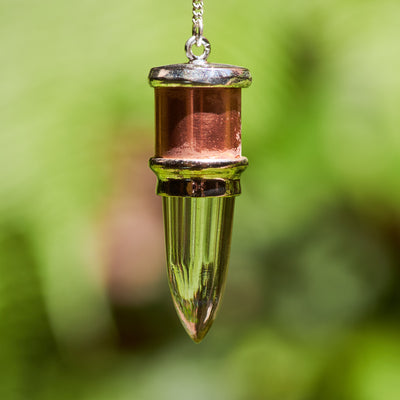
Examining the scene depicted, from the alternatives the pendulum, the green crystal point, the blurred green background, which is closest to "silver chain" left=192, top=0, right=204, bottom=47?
the pendulum

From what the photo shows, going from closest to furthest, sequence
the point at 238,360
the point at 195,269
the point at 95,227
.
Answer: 1. the point at 195,269
2. the point at 95,227
3. the point at 238,360

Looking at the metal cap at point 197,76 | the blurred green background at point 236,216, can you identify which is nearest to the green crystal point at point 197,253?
the metal cap at point 197,76

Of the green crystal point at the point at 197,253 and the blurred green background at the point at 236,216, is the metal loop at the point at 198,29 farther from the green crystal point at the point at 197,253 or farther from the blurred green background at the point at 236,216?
the blurred green background at the point at 236,216

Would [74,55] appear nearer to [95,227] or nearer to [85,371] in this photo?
[95,227]

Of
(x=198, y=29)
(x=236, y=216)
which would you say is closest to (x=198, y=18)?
(x=198, y=29)

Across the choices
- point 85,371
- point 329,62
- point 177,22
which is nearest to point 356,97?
point 329,62

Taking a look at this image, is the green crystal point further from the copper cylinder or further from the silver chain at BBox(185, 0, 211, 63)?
the silver chain at BBox(185, 0, 211, 63)

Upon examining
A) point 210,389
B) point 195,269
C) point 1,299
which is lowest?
point 210,389
